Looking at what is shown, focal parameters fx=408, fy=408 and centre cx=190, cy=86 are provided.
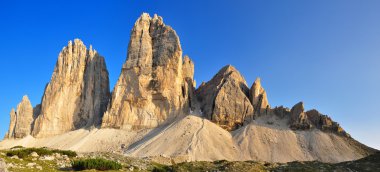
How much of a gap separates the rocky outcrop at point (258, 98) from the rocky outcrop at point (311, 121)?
846 cm

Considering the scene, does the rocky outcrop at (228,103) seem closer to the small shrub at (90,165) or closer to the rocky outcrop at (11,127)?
the rocky outcrop at (11,127)

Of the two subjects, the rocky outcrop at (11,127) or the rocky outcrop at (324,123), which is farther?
the rocky outcrop at (11,127)

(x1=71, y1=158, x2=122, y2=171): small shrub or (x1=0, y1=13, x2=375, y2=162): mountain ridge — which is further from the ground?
(x1=0, y1=13, x2=375, y2=162): mountain ridge

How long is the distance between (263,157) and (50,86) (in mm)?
77639

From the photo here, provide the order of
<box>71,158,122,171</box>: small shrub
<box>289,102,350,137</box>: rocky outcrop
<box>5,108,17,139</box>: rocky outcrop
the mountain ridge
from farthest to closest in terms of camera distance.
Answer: <box>5,108,17,139</box>: rocky outcrop → <box>289,102,350,137</box>: rocky outcrop → the mountain ridge → <box>71,158,122,171</box>: small shrub

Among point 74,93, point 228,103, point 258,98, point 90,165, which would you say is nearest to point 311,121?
point 258,98

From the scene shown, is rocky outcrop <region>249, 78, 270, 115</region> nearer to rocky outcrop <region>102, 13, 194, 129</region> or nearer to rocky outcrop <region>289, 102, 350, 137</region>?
rocky outcrop <region>289, 102, 350, 137</region>

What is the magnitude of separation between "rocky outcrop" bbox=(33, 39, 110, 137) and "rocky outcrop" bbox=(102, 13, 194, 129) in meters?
11.5

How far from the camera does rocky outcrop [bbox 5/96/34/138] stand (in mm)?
132750

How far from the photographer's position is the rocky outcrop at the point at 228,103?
11950cm

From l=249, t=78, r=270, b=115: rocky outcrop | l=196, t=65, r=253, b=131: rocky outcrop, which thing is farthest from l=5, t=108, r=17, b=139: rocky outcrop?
l=249, t=78, r=270, b=115: rocky outcrop

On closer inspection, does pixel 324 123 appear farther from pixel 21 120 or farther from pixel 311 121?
pixel 21 120

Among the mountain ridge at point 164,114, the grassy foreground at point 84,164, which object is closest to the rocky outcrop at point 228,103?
the mountain ridge at point 164,114

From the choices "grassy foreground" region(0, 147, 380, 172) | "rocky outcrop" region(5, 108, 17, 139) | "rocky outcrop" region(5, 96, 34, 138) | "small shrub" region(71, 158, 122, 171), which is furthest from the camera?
"rocky outcrop" region(5, 108, 17, 139)
